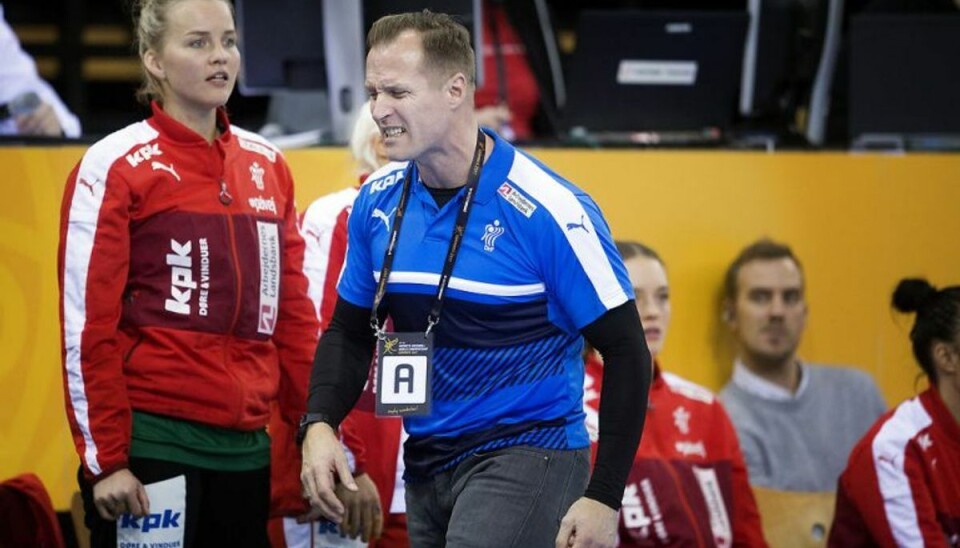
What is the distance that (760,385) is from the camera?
5242mm

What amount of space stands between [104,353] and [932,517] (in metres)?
2.43

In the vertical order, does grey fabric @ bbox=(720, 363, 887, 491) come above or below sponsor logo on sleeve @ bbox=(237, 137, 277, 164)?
below

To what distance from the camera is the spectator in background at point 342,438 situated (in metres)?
4.13

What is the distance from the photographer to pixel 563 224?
3.12 metres

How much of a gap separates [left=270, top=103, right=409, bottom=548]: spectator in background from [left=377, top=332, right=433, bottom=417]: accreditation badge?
2.96ft

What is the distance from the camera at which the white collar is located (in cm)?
523

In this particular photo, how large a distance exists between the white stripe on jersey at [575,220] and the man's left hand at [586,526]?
0.39 m

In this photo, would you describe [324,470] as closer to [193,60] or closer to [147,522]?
[147,522]

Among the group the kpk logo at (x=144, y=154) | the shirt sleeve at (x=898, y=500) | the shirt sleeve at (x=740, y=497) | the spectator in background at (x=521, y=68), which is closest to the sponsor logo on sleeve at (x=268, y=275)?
the kpk logo at (x=144, y=154)

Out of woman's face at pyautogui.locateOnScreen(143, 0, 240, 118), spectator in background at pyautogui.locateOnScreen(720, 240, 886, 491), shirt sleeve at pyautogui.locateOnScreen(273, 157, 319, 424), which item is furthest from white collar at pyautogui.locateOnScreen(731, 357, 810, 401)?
woman's face at pyautogui.locateOnScreen(143, 0, 240, 118)

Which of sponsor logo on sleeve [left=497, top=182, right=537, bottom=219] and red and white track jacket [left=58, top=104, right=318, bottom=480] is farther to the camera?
red and white track jacket [left=58, top=104, right=318, bottom=480]

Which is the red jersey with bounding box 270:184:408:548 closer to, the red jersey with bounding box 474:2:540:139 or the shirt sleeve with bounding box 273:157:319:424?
the shirt sleeve with bounding box 273:157:319:424

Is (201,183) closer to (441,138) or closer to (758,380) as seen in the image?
(441,138)

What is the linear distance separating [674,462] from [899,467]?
0.65m
